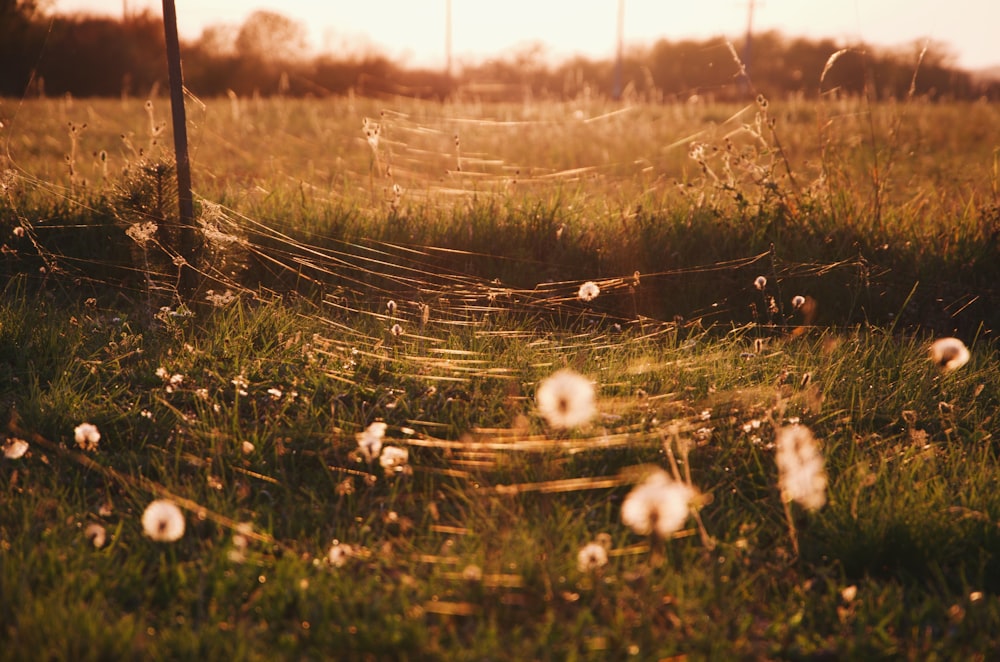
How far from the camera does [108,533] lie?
2074 mm

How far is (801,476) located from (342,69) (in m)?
28.0

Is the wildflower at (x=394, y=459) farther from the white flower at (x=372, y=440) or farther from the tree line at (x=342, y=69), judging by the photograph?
the tree line at (x=342, y=69)

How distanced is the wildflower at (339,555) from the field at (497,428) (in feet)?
0.04

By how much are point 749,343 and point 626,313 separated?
613mm

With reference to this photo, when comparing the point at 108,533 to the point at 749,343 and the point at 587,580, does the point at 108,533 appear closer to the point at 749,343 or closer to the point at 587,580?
the point at 587,580

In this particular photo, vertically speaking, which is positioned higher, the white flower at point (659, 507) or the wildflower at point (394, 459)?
the white flower at point (659, 507)

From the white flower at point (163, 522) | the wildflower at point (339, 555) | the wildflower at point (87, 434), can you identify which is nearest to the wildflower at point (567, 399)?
the wildflower at point (339, 555)

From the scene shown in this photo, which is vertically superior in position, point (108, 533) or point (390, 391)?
point (390, 391)

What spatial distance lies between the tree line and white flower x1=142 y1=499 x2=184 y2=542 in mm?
4714

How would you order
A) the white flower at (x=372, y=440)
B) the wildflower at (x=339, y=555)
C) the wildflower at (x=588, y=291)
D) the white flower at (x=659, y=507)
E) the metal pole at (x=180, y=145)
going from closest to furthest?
the white flower at (x=659, y=507) < the wildflower at (x=339, y=555) < the white flower at (x=372, y=440) < the wildflower at (x=588, y=291) < the metal pole at (x=180, y=145)

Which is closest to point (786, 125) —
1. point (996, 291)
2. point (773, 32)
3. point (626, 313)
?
point (996, 291)

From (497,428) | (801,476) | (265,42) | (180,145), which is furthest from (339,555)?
(265,42)

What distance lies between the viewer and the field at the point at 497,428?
1806 millimetres

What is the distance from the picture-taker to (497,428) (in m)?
2.59
